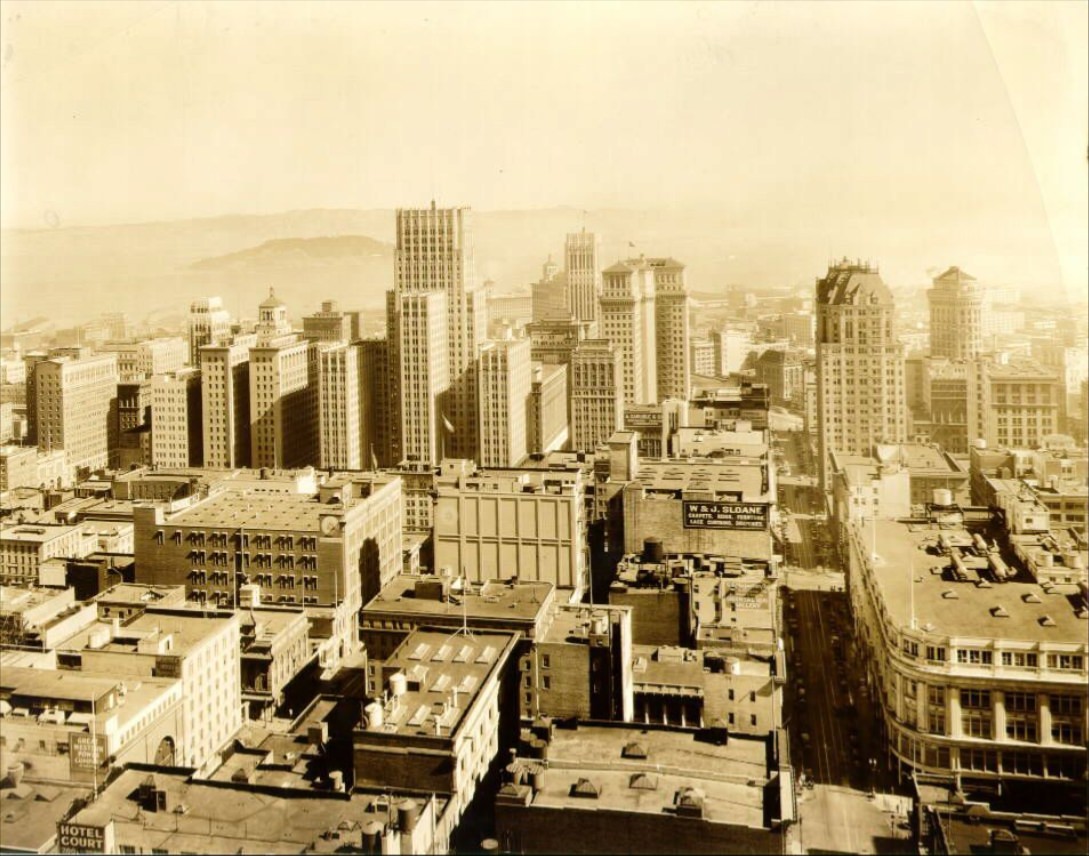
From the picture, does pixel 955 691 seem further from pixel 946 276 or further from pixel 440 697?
pixel 946 276

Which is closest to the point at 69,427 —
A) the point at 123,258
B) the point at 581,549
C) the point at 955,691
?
the point at 123,258

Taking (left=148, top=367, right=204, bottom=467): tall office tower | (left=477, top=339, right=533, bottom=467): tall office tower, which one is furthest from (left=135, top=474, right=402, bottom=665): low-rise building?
(left=148, top=367, right=204, bottom=467): tall office tower

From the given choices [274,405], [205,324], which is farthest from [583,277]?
[274,405]

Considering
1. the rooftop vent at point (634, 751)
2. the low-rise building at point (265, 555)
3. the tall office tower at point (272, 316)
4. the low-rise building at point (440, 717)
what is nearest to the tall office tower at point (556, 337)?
the tall office tower at point (272, 316)

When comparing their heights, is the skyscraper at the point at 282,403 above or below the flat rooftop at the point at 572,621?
above

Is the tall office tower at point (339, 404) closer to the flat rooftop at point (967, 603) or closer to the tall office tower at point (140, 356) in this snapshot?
the tall office tower at point (140, 356)

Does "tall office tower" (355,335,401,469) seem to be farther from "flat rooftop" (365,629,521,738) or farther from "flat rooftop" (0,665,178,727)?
"flat rooftop" (0,665,178,727)

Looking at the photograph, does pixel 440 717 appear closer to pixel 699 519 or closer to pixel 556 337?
pixel 699 519
